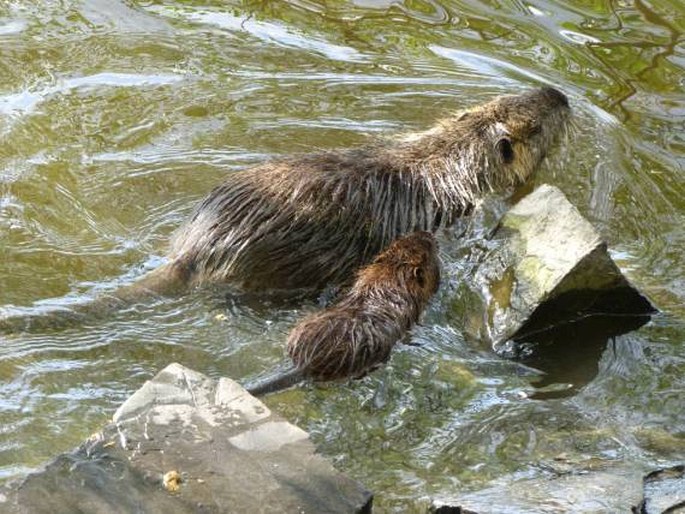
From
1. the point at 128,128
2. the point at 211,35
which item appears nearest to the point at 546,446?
the point at 128,128

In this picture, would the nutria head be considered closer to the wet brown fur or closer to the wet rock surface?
the wet brown fur

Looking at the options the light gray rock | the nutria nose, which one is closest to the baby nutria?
the light gray rock

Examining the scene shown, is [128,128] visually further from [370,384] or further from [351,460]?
[351,460]

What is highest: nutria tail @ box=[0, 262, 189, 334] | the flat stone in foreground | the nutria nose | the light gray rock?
the nutria nose

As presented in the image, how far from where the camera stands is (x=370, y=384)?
4301 millimetres

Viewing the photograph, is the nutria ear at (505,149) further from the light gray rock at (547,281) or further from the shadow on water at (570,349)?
the shadow on water at (570,349)

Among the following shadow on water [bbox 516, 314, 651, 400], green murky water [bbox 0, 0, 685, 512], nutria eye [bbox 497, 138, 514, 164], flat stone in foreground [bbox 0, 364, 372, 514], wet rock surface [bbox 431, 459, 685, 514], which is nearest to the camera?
flat stone in foreground [bbox 0, 364, 372, 514]

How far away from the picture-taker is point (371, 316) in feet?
14.9

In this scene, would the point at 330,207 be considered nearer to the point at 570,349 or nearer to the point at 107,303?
the point at 107,303

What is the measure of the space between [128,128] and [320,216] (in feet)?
5.46

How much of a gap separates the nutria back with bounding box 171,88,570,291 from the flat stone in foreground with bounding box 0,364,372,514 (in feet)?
4.31

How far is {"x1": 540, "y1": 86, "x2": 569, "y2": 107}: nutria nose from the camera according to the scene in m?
6.43

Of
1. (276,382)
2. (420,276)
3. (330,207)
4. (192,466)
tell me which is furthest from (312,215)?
(192,466)

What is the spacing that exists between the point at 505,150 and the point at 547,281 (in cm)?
143
